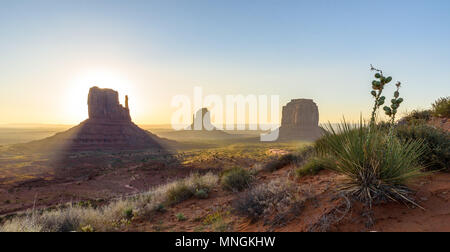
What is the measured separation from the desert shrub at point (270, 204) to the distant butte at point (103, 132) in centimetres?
6636

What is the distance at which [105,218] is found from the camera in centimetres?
596

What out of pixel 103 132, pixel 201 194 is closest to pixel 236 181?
pixel 201 194

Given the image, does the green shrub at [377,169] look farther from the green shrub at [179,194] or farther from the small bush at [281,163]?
the small bush at [281,163]

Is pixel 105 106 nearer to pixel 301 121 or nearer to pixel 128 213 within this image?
pixel 128 213

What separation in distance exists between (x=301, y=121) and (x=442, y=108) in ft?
309

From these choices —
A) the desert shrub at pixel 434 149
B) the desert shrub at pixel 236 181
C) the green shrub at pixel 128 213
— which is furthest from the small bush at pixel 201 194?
the desert shrub at pixel 434 149

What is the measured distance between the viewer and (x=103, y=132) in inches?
2685

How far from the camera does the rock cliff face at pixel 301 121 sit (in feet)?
310

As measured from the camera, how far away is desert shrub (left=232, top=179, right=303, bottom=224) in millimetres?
3955

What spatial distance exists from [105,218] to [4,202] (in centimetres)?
1658

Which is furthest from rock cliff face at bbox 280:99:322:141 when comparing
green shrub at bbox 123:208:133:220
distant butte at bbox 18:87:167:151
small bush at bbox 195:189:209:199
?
green shrub at bbox 123:208:133:220

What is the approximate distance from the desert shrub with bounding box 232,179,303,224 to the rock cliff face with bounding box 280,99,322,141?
91355mm

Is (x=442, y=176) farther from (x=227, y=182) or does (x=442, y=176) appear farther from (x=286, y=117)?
(x=286, y=117)
